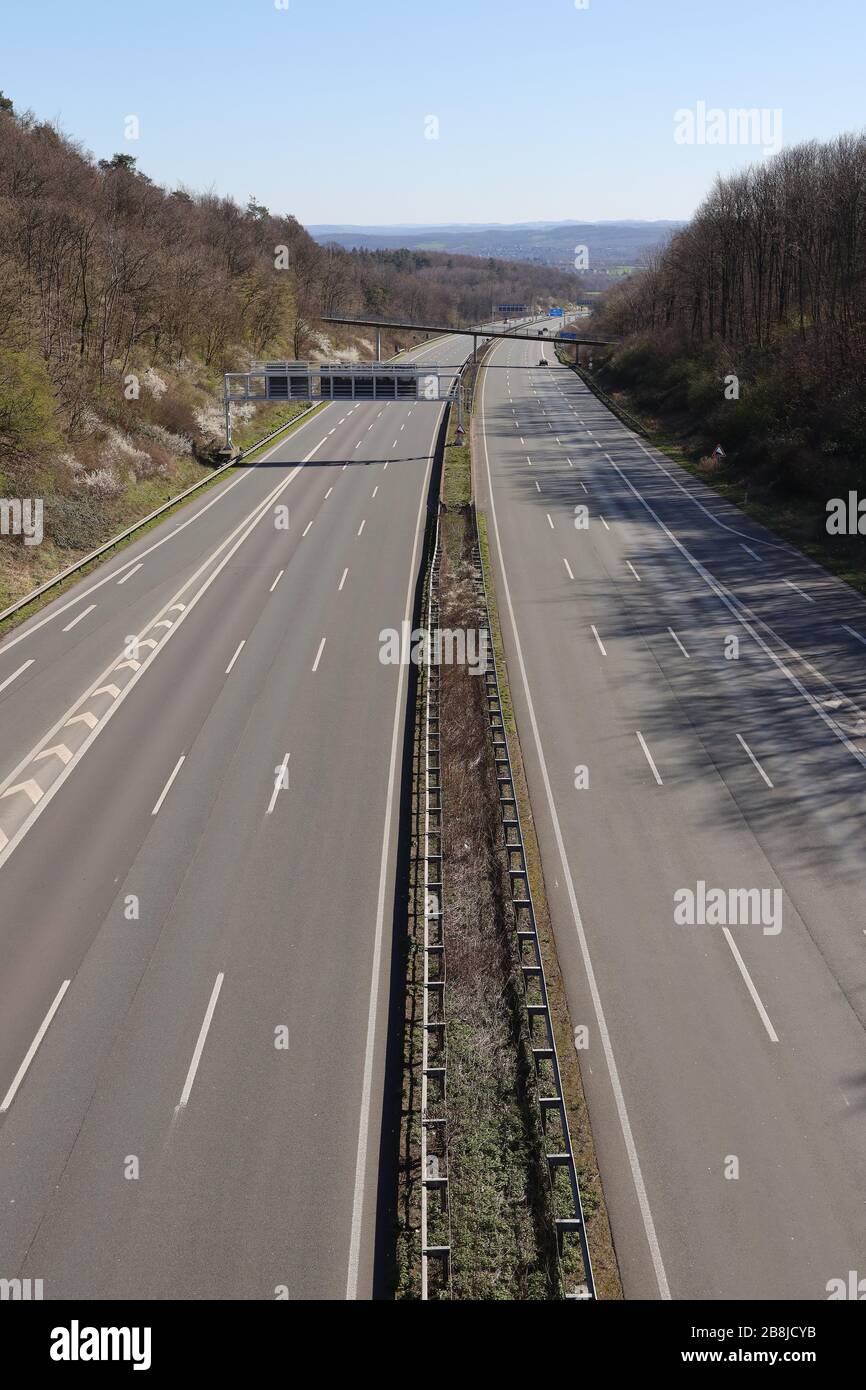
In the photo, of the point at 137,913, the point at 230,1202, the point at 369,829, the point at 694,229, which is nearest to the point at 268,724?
the point at 369,829

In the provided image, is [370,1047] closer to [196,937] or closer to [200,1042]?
[200,1042]

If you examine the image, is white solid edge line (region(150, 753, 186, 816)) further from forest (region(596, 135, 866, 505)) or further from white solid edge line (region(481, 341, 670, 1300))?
forest (region(596, 135, 866, 505))

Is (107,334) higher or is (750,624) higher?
(107,334)

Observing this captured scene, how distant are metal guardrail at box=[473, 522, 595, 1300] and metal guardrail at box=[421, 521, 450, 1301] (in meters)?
1.36

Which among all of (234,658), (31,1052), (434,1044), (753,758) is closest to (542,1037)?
(434,1044)

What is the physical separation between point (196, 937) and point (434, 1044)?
198 inches

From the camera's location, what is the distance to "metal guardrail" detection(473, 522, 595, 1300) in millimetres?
12719

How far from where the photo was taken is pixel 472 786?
2392cm

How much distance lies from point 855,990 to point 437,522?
31.6 metres

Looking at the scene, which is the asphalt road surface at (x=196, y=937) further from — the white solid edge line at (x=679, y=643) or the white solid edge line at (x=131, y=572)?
the white solid edge line at (x=679, y=643)

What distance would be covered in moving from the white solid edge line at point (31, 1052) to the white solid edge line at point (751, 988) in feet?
37.5

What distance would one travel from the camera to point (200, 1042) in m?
16.2

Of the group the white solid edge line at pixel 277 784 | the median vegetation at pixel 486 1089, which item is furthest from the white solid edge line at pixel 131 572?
the median vegetation at pixel 486 1089
